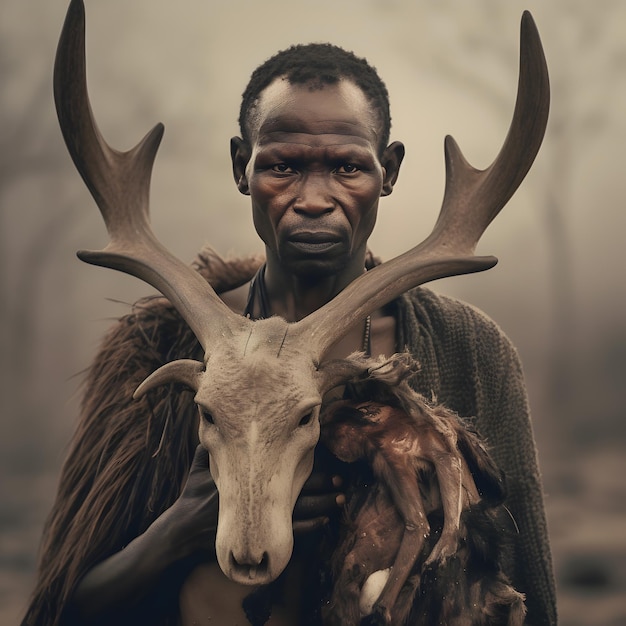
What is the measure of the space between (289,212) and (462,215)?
34cm

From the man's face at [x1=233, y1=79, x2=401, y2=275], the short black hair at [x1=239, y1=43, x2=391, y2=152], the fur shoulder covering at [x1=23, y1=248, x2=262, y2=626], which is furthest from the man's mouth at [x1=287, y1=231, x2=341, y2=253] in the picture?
the fur shoulder covering at [x1=23, y1=248, x2=262, y2=626]

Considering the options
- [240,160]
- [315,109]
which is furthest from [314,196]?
[240,160]

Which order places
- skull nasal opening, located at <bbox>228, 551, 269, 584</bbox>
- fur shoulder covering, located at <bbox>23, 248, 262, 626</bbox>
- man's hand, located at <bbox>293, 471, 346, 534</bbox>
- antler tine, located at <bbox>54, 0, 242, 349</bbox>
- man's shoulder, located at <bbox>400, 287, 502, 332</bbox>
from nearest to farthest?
skull nasal opening, located at <bbox>228, 551, 269, 584</bbox> → man's hand, located at <bbox>293, 471, 346, 534</bbox> → antler tine, located at <bbox>54, 0, 242, 349</bbox> → fur shoulder covering, located at <bbox>23, 248, 262, 626</bbox> → man's shoulder, located at <bbox>400, 287, 502, 332</bbox>

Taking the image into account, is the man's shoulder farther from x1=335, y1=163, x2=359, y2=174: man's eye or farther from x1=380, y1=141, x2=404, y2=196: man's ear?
x1=335, y1=163, x2=359, y2=174: man's eye

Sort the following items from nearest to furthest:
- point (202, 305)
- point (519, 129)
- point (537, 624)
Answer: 1. point (202, 305)
2. point (519, 129)
3. point (537, 624)

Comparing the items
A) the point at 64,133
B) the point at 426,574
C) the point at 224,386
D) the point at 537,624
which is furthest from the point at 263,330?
the point at 537,624

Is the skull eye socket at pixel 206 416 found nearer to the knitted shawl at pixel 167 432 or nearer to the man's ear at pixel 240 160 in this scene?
the knitted shawl at pixel 167 432

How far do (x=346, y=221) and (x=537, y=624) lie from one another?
3.31 feet

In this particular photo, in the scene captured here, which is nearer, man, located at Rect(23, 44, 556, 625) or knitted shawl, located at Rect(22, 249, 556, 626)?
man, located at Rect(23, 44, 556, 625)

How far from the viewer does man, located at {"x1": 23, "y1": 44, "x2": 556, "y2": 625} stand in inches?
75.3

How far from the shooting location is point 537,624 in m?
2.30

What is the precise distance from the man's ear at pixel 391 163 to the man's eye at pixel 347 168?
0.48 feet

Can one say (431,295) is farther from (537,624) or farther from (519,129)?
(537,624)

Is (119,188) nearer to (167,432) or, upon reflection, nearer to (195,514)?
(167,432)
